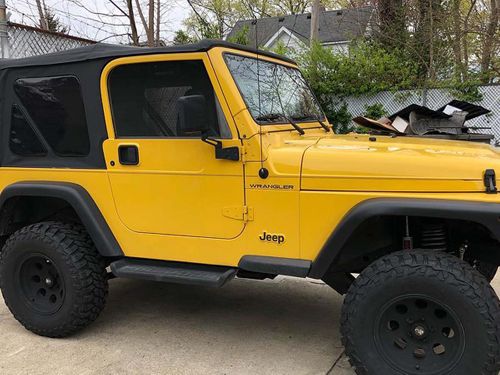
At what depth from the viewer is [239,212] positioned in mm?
3049

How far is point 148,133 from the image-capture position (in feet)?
10.9

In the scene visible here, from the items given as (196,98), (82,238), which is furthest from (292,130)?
(82,238)

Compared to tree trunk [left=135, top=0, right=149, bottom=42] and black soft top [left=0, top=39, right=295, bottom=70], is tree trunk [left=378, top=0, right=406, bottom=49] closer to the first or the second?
tree trunk [left=135, top=0, right=149, bottom=42]

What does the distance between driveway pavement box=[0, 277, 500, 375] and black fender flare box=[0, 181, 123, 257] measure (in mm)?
696

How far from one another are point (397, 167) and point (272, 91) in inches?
46.6

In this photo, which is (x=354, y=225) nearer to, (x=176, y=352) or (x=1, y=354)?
(x=176, y=352)

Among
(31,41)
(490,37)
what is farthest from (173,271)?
(490,37)

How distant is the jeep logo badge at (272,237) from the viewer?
2.96 metres

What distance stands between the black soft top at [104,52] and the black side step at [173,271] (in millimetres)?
1396

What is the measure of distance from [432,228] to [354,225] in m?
0.59

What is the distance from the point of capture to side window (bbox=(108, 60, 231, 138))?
124 inches

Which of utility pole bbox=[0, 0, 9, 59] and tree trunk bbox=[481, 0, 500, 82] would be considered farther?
tree trunk bbox=[481, 0, 500, 82]

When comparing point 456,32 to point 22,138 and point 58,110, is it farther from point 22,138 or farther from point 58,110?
point 22,138

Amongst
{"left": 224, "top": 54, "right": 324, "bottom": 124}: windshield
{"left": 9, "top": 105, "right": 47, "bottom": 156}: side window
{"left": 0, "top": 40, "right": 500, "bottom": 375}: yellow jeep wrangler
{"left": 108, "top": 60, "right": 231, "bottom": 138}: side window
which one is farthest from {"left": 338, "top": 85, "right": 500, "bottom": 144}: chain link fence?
{"left": 9, "top": 105, "right": 47, "bottom": 156}: side window
